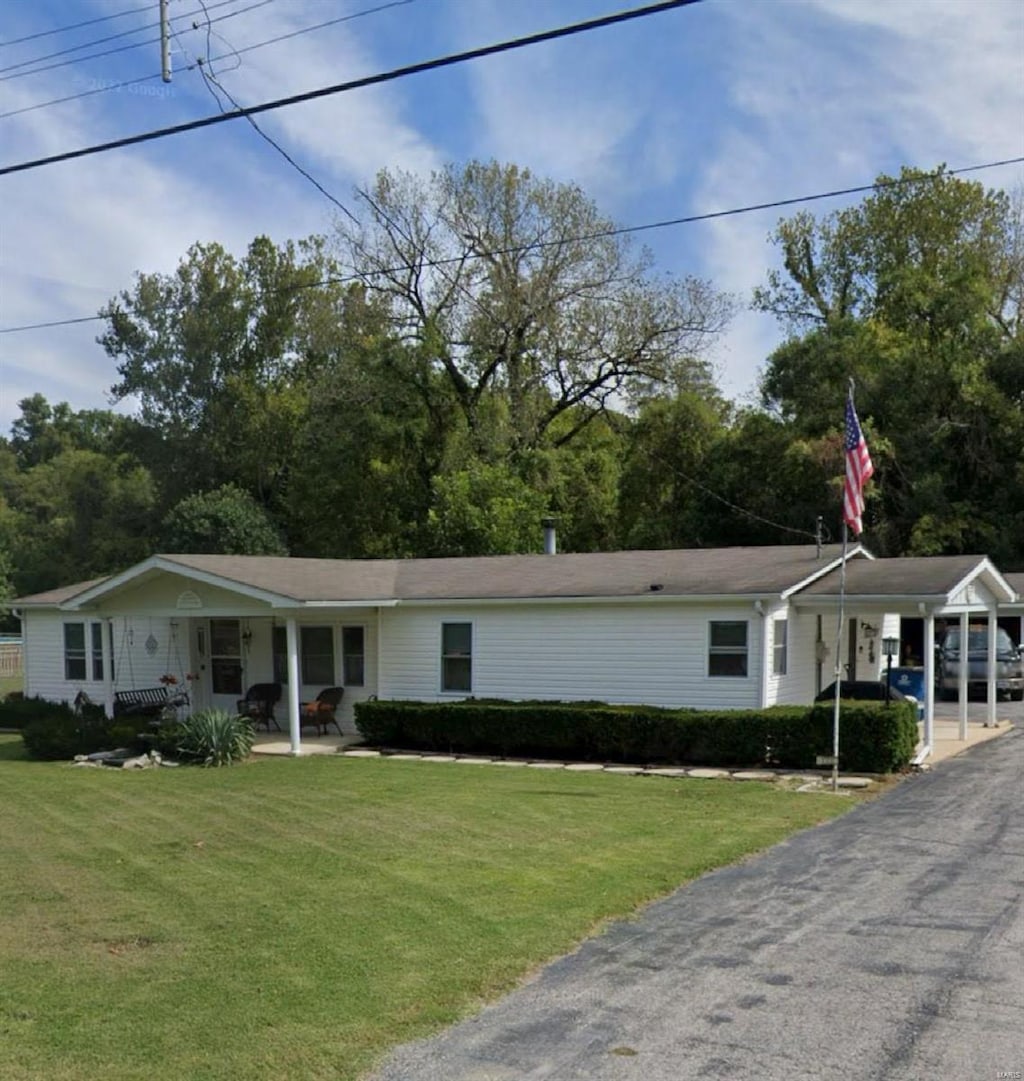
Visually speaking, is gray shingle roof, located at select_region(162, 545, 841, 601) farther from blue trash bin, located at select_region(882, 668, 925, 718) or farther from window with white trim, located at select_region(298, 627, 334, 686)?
blue trash bin, located at select_region(882, 668, 925, 718)

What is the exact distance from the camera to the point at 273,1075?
4.89 meters

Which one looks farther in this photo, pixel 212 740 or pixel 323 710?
pixel 323 710

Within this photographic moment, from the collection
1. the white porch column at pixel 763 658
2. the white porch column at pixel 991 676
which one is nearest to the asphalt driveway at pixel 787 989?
the white porch column at pixel 763 658

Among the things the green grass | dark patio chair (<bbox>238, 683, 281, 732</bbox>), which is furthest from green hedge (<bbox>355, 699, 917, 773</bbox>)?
dark patio chair (<bbox>238, 683, 281, 732</bbox>)

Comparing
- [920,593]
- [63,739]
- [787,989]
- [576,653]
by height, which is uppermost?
[920,593]

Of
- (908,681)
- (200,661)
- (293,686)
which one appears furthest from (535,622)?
(200,661)

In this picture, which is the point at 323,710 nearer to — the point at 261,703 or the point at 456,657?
the point at 261,703

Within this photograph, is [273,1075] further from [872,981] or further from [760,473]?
[760,473]

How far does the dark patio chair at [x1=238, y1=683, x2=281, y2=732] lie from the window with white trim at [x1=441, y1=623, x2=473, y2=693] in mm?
3740

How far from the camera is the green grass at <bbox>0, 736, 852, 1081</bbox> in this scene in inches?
212

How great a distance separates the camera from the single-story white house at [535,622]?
1692 centimetres

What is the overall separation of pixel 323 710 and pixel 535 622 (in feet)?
14.7

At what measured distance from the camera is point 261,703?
21.1 metres

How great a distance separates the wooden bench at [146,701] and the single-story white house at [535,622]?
1.37 feet
